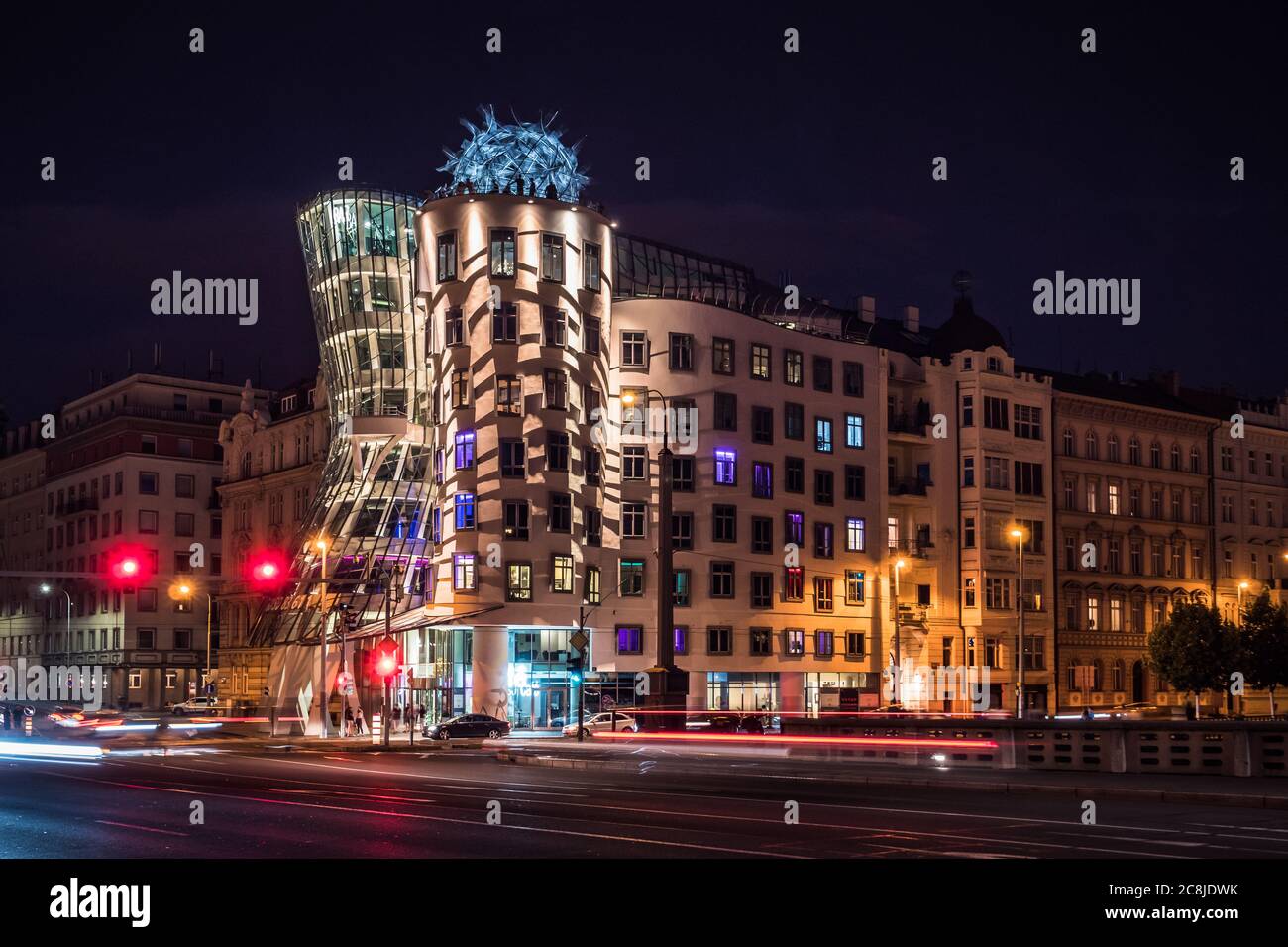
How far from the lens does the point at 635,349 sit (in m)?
76.0

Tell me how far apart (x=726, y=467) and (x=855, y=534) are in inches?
371

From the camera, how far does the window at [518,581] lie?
228 ft

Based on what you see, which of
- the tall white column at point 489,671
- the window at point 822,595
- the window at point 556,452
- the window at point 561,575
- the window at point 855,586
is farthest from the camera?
the window at point 855,586

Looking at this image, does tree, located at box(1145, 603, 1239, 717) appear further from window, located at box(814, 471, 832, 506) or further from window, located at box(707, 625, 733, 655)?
window, located at box(707, 625, 733, 655)

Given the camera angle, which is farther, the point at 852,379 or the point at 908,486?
the point at 908,486

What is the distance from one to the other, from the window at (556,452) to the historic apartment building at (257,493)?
30.3m

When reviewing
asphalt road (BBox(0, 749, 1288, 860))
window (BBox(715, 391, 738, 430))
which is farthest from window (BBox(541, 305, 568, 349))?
asphalt road (BBox(0, 749, 1288, 860))

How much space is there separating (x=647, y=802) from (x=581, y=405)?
1847 inches

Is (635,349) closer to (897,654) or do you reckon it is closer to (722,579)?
(722,579)

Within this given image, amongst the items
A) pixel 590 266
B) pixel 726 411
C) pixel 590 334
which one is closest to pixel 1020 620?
pixel 726 411

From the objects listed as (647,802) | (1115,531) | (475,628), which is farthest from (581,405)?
(647,802)

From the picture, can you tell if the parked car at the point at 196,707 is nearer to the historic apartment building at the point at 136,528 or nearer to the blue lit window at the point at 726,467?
the historic apartment building at the point at 136,528

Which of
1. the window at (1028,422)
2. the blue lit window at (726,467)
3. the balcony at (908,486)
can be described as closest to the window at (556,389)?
the blue lit window at (726,467)
